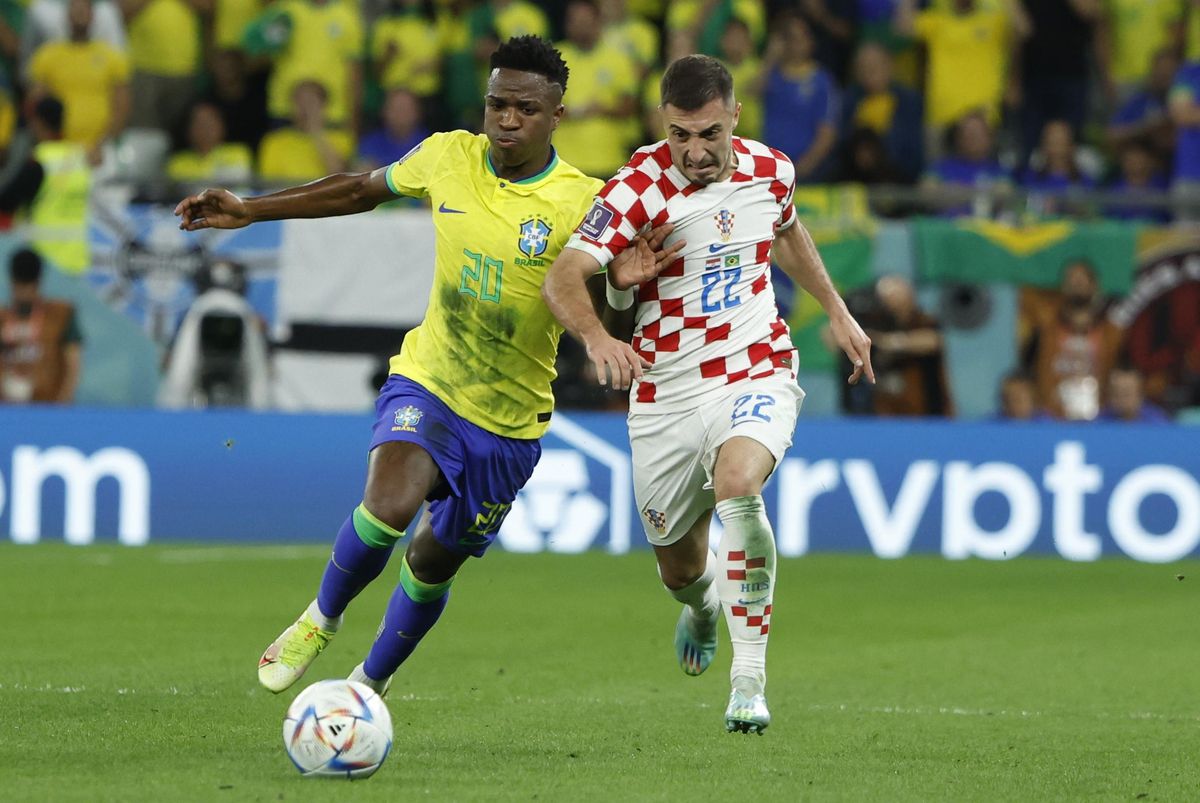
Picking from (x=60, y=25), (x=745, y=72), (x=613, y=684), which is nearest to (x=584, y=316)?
(x=613, y=684)

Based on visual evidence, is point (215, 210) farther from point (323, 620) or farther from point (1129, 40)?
point (1129, 40)

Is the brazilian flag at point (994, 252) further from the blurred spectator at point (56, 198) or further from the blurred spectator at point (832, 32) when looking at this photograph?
the blurred spectator at point (56, 198)

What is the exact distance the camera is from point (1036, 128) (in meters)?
17.3

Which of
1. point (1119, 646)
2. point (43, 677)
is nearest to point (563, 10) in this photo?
point (1119, 646)

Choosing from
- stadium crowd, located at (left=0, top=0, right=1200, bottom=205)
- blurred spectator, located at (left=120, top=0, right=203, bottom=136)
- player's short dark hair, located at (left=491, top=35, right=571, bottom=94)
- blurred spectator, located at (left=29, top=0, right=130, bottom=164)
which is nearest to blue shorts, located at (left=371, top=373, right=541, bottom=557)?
player's short dark hair, located at (left=491, top=35, right=571, bottom=94)

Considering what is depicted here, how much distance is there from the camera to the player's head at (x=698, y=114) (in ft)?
22.7

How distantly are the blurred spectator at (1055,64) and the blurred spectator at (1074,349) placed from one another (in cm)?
313

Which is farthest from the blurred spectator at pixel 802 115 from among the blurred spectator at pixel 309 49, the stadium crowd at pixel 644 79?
the blurred spectator at pixel 309 49

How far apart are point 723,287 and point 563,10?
10.3 meters

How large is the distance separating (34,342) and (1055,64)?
8.74 meters

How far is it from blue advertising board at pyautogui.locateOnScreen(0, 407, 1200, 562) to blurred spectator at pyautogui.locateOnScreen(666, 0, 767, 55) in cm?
384

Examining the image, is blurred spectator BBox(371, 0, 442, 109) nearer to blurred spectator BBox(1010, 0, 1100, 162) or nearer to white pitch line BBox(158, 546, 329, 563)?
white pitch line BBox(158, 546, 329, 563)

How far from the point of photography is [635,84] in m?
16.2

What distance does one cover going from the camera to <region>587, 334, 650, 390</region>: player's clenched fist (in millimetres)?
6543
